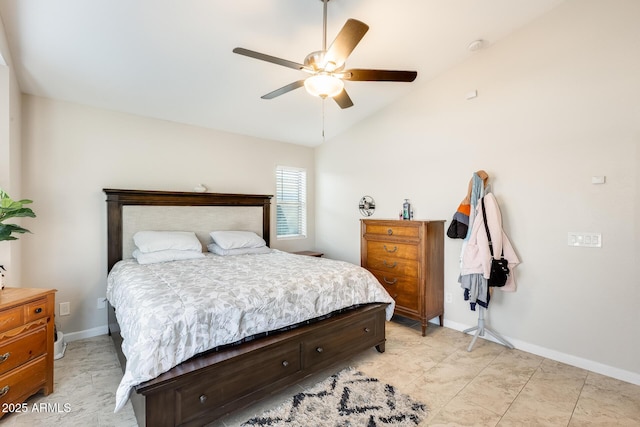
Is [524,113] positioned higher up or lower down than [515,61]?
lower down

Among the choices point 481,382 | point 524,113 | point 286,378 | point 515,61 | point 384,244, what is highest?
point 515,61

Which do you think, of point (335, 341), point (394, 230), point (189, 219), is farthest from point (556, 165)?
point (189, 219)

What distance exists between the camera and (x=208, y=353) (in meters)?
1.73

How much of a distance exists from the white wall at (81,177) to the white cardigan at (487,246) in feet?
11.1

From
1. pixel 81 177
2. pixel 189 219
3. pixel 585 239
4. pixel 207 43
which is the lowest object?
pixel 585 239

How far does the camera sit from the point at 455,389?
2184 mm

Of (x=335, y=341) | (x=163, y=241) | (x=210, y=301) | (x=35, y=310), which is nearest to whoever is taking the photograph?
(x=210, y=301)

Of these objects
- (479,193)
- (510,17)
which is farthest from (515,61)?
(479,193)

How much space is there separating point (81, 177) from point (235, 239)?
173 centimetres

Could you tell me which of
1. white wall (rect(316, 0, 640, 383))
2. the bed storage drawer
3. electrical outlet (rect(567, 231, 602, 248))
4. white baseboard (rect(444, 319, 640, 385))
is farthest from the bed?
electrical outlet (rect(567, 231, 602, 248))

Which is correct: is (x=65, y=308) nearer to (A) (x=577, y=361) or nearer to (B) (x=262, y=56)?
(B) (x=262, y=56)

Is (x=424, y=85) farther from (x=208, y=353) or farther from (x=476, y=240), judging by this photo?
(x=208, y=353)

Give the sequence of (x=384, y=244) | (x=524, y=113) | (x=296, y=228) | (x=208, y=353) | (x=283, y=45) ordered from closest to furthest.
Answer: (x=208, y=353) → (x=283, y=45) → (x=524, y=113) → (x=384, y=244) → (x=296, y=228)

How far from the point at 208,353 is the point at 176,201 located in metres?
2.37
